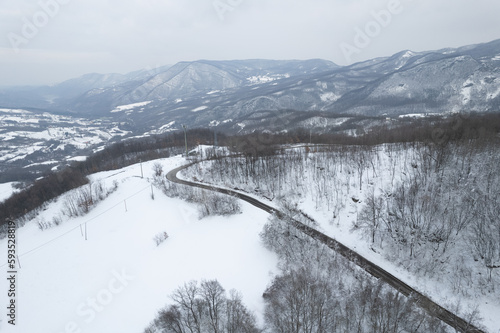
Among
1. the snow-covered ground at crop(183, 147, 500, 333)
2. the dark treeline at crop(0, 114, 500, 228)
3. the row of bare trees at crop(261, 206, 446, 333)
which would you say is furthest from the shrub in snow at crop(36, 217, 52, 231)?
the row of bare trees at crop(261, 206, 446, 333)

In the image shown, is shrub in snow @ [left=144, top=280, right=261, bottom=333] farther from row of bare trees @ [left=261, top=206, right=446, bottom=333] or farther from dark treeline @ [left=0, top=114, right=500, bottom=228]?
dark treeline @ [left=0, top=114, right=500, bottom=228]

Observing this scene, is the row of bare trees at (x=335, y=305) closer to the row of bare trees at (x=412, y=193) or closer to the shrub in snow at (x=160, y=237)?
the row of bare trees at (x=412, y=193)

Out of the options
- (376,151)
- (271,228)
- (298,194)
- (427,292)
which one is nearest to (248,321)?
(271,228)

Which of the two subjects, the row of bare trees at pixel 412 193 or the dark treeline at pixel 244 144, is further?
the dark treeline at pixel 244 144

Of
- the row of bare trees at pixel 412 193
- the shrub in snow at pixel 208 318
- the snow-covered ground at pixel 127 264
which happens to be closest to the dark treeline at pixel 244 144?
the row of bare trees at pixel 412 193

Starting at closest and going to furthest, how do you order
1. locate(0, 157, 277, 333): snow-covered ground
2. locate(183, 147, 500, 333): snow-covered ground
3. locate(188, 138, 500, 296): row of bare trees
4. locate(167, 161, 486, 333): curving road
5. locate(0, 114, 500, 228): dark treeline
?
locate(167, 161, 486, 333): curving road → locate(183, 147, 500, 333): snow-covered ground → locate(0, 157, 277, 333): snow-covered ground → locate(188, 138, 500, 296): row of bare trees → locate(0, 114, 500, 228): dark treeline

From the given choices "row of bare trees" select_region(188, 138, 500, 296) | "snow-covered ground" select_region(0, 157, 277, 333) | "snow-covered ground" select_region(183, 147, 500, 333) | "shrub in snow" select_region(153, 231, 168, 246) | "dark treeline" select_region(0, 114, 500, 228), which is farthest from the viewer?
"dark treeline" select_region(0, 114, 500, 228)

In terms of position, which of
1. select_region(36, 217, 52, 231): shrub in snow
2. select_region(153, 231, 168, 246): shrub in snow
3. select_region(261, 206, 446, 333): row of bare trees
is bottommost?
select_region(36, 217, 52, 231): shrub in snow

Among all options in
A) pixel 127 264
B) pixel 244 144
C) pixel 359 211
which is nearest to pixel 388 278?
pixel 359 211
